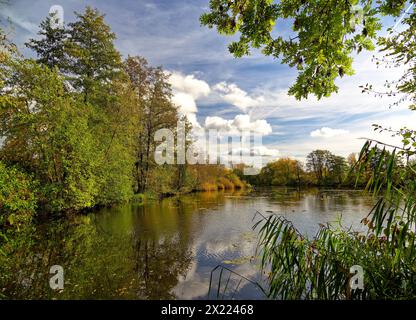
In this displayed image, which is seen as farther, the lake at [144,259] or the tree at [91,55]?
the tree at [91,55]

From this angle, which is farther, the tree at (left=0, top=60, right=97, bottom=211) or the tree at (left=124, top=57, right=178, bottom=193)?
the tree at (left=124, top=57, right=178, bottom=193)

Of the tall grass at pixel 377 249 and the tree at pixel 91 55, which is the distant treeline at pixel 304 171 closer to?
the tree at pixel 91 55

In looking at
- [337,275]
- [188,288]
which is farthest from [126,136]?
[337,275]

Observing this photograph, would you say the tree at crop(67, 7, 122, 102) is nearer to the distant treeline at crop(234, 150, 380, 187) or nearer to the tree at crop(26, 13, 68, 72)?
the tree at crop(26, 13, 68, 72)

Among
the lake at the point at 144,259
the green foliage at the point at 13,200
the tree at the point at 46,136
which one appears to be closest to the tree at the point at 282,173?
the lake at the point at 144,259

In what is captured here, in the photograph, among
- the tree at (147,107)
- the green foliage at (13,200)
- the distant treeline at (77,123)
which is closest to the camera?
the green foliage at (13,200)

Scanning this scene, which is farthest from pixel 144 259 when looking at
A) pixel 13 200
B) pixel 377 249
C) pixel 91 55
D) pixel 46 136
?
pixel 91 55

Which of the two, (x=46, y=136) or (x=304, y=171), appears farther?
(x=304, y=171)

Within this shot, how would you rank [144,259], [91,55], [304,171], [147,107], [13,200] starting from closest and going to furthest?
[144,259] → [13,200] → [91,55] → [147,107] → [304,171]

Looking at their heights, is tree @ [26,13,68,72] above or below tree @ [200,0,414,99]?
above

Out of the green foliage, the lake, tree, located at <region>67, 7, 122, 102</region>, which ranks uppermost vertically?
tree, located at <region>67, 7, 122, 102</region>

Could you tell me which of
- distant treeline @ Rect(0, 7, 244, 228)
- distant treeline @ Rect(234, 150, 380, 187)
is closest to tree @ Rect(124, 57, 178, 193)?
distant treeline @ Rect(0, 7, 244, 228)

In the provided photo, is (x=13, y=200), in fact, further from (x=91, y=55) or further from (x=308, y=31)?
(x=91, y=55)

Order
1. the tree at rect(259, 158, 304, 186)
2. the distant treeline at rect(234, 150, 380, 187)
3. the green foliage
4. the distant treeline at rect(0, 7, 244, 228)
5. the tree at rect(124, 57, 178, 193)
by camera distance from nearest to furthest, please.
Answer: the green foliage → the distant treeline at rect(0, 7, 244, 228) → the tree at rect(124, 57, 178, 193) → the distant treeline at rect(234, 150, 380, 187) → the tree at rect(259, 158, 304, 186)
